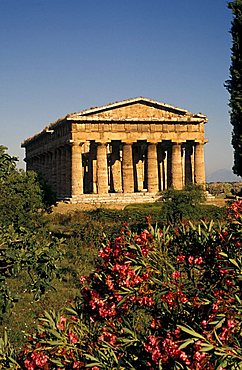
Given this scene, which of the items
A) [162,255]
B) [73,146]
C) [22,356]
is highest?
[73,146]

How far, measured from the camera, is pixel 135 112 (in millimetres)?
51625

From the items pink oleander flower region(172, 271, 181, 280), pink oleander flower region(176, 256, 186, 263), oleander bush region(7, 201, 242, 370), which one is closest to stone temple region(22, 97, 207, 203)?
oleander bush region(7, 201, 242, 370)

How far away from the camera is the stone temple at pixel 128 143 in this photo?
50.8 m

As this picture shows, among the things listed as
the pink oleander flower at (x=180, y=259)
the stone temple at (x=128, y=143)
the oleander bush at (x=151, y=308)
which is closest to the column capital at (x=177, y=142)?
the stone temple at (x=128, y=143)

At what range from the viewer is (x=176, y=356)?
5.20 meters

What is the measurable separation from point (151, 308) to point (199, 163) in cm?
4886

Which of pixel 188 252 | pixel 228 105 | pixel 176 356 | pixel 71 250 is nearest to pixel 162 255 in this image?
pixel 188 252

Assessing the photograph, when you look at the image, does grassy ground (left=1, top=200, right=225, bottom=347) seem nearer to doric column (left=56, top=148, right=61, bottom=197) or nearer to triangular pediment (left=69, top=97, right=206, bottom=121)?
triangular pediment (left=69, top=97, right=206, bottom=121)

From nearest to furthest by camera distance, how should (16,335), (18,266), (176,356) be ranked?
(176,356)
(18,266)
(16,335)

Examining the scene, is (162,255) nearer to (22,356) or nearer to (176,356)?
(176,356)

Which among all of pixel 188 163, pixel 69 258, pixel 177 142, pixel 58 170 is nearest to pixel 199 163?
pixel 188 163

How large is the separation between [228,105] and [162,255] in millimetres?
28007

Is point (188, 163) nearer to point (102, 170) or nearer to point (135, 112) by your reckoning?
point (135, 112)

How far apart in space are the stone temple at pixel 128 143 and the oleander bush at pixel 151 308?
43.0 metres
